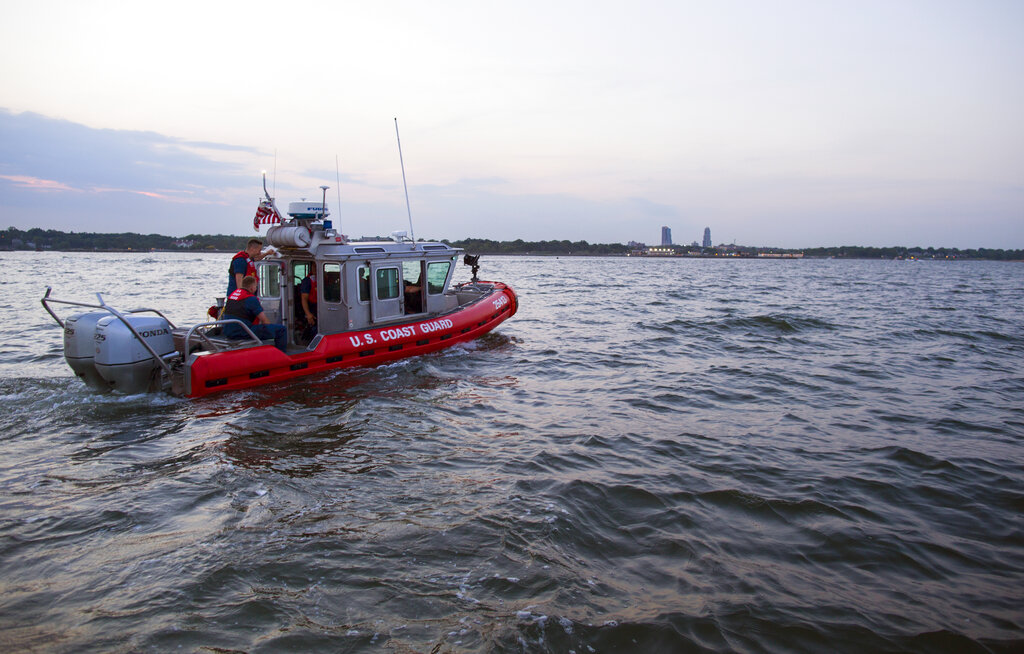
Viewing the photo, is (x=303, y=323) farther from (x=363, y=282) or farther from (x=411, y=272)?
(x=411, y=272)

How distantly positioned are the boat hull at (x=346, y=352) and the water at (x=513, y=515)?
0.97 ft

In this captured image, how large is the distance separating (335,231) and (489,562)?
712cm

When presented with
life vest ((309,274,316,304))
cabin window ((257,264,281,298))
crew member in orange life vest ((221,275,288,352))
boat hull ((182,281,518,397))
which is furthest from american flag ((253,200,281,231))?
boat hull ((182,281,518,397))

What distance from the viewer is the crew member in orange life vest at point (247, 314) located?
8.05 meters

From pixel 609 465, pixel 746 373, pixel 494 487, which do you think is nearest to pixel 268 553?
pixel 494 487

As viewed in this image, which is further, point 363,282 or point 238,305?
point 363,282

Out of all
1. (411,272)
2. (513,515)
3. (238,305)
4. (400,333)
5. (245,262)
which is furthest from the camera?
(411,272)

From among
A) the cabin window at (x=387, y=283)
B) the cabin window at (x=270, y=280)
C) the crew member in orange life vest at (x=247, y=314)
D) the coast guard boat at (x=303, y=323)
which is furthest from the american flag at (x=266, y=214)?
the cabin window at (x=387, y=283)

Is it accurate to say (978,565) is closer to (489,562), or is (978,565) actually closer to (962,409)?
(489,562)

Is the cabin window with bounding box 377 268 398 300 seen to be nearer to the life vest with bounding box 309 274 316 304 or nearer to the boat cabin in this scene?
the boat cabin

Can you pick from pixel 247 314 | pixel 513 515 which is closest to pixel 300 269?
pixel 247 314

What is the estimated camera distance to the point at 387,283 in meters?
10.1

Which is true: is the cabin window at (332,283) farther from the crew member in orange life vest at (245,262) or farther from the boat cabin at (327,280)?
the crew member in orange life vest at (245,262)

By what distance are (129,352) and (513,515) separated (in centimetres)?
563
